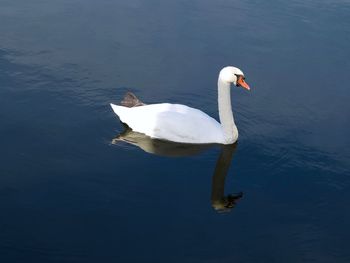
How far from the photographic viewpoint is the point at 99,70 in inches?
521

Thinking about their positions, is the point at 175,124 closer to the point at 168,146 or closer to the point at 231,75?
the point at 168,146

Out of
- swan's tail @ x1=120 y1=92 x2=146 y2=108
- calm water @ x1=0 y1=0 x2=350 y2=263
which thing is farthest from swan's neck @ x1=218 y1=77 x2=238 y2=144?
swan's tail @ x1=120 y1=92 x2=146 y2=108

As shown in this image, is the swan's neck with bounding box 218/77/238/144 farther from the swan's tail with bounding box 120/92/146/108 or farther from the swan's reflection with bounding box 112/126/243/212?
the swan's tail with bounding box 120/92/146/108

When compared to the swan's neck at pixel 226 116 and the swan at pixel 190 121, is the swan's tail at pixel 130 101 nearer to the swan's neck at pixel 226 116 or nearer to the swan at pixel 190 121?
the swan at pixel 190 121

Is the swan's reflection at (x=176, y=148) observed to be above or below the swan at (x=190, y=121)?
below

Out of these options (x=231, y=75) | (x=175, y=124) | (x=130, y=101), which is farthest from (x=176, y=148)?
(x=231, y=75)

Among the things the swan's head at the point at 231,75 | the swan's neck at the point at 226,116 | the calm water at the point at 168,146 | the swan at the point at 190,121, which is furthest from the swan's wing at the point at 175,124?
the swan's head at the point at 231,75

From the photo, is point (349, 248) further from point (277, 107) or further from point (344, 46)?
point (344, 46)

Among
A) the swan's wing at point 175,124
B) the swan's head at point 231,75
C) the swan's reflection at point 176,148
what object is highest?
the swan's head at point 231,75

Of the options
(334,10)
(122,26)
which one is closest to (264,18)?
(334,10)

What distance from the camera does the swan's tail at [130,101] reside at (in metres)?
11.5

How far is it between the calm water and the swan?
0.86 feet

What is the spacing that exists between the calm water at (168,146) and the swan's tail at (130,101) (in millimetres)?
364

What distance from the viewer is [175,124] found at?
1083 centimetres
